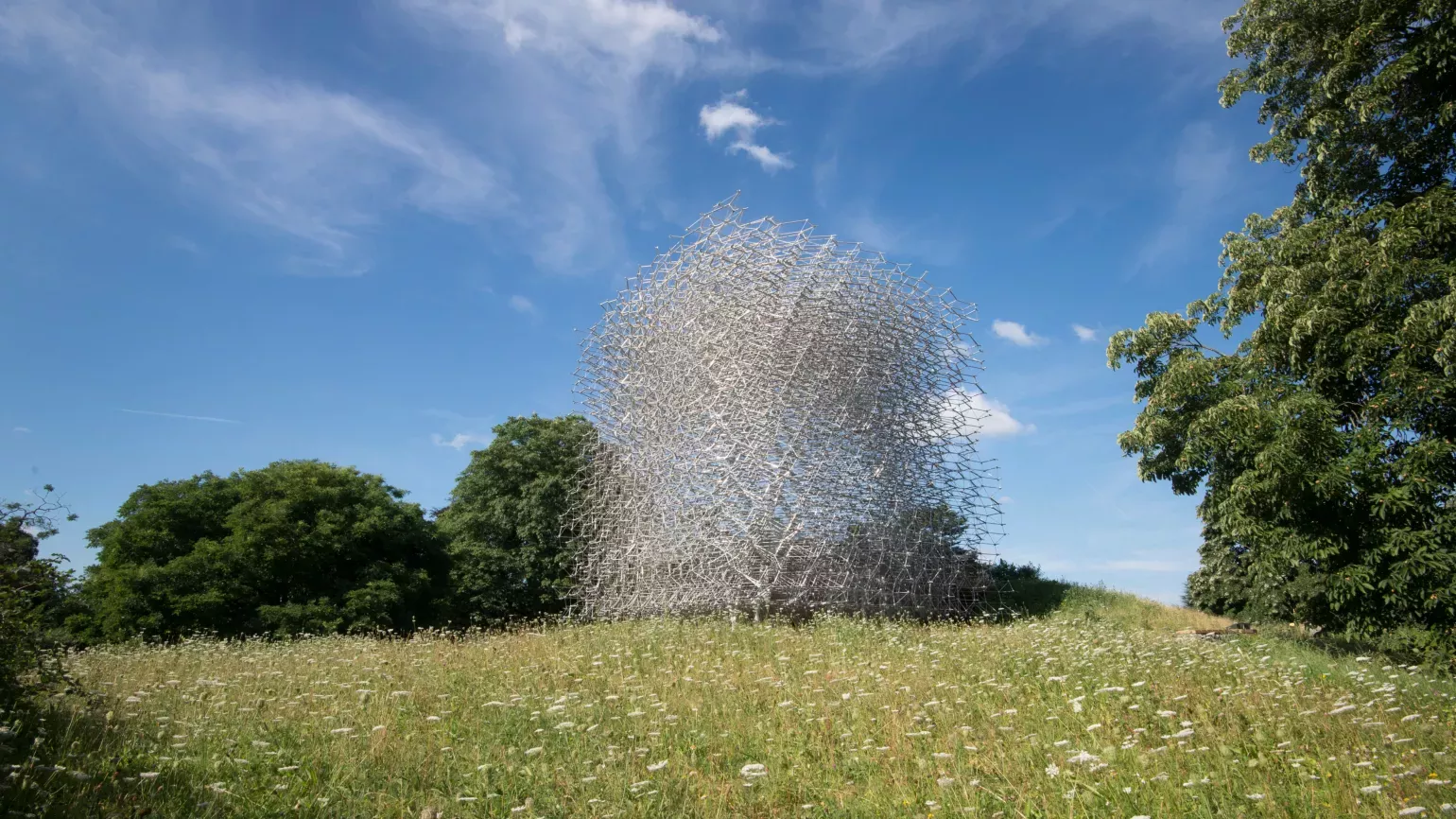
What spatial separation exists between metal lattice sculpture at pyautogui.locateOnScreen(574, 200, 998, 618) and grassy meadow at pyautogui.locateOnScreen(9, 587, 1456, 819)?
23.1ft

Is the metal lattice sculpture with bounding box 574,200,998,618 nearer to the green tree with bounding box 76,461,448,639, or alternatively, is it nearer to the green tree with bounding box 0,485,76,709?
the green tree with bounding box 76,461,448,639

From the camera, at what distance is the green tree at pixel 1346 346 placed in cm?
1070

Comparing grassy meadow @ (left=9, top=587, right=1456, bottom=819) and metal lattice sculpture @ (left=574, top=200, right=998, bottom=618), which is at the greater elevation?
metal lattice sculpture @ (left=574, top=200, right=998, bottom=618)

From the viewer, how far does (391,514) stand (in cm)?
2123


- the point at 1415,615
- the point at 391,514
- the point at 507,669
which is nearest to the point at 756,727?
the point at 507,669

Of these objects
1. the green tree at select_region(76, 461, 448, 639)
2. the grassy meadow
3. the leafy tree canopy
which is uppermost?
the leafy tree canopy

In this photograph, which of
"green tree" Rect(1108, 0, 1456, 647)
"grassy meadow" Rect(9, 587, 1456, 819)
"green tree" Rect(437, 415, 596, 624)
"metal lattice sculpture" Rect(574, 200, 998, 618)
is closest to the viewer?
"grassy meadow" Rect(9, 587, 1456, 819)

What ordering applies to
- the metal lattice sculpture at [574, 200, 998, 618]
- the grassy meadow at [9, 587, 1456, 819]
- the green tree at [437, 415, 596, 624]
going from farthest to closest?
Answer: the green tree at [437, 415, 596, 624] → the metal lattice sculpture at [574, 200, 998, 618] → the grassy meadow at [9, 587, 1456, 819]

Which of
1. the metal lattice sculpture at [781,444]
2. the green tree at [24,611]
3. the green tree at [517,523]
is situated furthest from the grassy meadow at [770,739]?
the green tree at [517,523]

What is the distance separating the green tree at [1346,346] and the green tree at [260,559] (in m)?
18.2

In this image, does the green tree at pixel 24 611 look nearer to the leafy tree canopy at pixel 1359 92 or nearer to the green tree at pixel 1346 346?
the green tree at pixel 1346 346

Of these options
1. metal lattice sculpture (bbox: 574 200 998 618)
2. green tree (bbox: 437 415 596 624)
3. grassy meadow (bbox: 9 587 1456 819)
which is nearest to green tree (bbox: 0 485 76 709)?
grassy meadow (bbox: 9 587 1456 819)

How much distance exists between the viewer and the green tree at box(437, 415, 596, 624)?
2439cm

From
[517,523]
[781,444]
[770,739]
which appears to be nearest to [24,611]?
[770,739]
